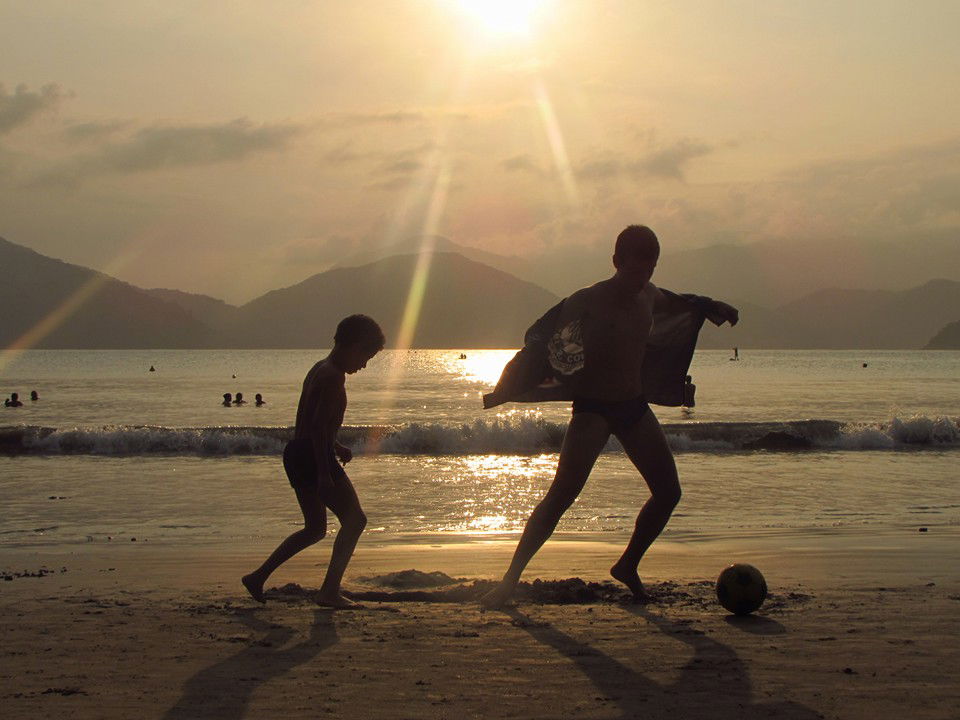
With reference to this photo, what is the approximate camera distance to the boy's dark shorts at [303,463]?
681 cm

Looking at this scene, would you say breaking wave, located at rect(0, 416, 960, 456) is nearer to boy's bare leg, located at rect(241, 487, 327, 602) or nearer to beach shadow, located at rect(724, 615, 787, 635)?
boy's bare leg, located at rect(241, 487, 327, 602)

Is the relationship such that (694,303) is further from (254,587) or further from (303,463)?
(254,587)

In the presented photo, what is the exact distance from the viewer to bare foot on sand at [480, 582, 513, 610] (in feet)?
22.3

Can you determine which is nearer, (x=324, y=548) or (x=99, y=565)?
(x=99, y=565)

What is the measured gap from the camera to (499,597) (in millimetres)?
6805

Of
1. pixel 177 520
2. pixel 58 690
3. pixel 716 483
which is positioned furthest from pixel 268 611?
pixel 716 483

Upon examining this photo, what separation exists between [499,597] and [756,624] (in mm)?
1592

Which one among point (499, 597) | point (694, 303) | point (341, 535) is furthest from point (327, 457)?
point (694, 303)

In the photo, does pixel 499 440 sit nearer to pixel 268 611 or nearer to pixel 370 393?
pixel 268 611

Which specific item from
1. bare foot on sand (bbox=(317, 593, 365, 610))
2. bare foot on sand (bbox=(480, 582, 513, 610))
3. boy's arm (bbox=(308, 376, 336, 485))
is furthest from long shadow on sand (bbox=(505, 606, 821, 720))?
boy's arm (bbox=(308, 376, 336, 485))

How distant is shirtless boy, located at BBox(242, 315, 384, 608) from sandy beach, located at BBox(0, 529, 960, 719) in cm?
30

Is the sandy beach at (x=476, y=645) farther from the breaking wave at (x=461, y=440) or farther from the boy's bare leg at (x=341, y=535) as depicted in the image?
the breaking wave at (x=461, y=440)

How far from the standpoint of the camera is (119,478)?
58.3 ft

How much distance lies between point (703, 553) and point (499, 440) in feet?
52.4
